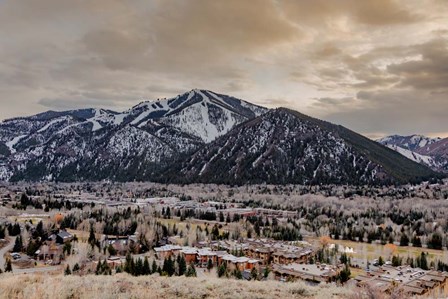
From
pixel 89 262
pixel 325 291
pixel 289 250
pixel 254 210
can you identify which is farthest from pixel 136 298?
pixel 254 210

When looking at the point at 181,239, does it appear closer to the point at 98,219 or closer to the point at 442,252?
the point at 98,219

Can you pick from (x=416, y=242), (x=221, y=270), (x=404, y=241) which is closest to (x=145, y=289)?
(x=221, y=270)

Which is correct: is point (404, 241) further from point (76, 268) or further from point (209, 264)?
point (76, 268)

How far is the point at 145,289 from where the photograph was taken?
16719mm

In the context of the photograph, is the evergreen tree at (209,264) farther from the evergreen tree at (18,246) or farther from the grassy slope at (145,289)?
the grassy slope at (145,289)

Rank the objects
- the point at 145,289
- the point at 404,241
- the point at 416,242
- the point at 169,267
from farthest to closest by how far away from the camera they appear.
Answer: the point at 404,241 → the point at 416,242 → the point at 169,267 → the point at 145,289

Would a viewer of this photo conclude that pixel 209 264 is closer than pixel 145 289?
No

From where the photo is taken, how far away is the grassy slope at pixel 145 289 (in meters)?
15.1

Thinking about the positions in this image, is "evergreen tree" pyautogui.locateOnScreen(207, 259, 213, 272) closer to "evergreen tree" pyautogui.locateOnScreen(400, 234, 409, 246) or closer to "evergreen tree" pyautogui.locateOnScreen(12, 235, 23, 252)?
"evergreen tree" pyautogui.locateOnScreen(12, 235, 23, 252)

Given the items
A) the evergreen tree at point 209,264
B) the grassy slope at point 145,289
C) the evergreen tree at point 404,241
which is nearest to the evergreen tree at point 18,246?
the evergreen tree at point 209,264

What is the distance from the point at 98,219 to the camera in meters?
97.8

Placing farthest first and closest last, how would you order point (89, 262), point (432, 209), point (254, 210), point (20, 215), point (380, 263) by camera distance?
point (254, 210) < point (432, 209) < point (20, 215) < point (380, 263) < point (89, 262)

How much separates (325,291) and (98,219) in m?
86.4

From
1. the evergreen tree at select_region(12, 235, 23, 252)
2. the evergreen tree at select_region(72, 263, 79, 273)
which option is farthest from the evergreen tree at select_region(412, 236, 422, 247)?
the evergreen tree at select_region(12, 235, 23, 252)
